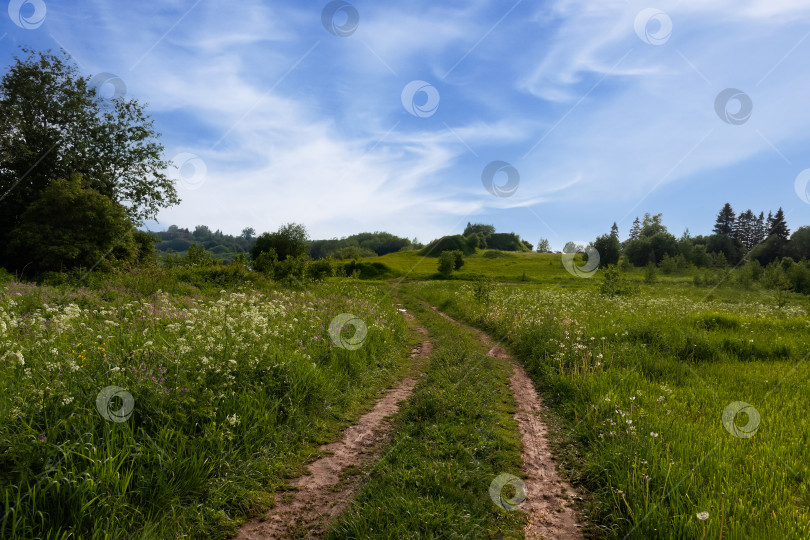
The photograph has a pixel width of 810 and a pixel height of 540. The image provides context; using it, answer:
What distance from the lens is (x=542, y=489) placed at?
4727 millimetres

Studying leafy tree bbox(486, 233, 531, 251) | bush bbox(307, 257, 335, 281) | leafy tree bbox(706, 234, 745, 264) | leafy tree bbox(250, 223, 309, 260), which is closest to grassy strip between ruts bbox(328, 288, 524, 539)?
bush bbox(307, 257, 335, 281)

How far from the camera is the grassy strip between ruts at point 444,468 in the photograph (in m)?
3.80

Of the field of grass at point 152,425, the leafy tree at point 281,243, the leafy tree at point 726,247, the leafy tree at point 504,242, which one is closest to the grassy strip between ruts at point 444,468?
the field of grass at point 152,425

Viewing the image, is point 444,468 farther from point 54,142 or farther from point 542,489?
point 54,142

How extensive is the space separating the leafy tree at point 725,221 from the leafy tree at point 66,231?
154044 millimetres

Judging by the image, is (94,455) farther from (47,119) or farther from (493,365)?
(47,119)

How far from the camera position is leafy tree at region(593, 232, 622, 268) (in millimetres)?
83125

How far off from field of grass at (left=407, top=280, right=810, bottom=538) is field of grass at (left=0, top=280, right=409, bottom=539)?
4.07 meters

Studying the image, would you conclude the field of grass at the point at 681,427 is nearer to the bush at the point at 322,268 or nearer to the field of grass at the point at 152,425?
the field of grass at the point at 152,425

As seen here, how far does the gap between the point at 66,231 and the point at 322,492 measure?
26.3 m

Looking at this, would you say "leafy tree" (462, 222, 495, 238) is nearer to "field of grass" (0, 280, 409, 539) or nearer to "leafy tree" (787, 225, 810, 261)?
"leafy tree" (787, 225, 810, 261)

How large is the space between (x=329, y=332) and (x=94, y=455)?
635 centimetres

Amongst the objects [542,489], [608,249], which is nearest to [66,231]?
[542,489]

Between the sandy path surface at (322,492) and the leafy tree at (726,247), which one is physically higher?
the leafy tree at (726,247)
